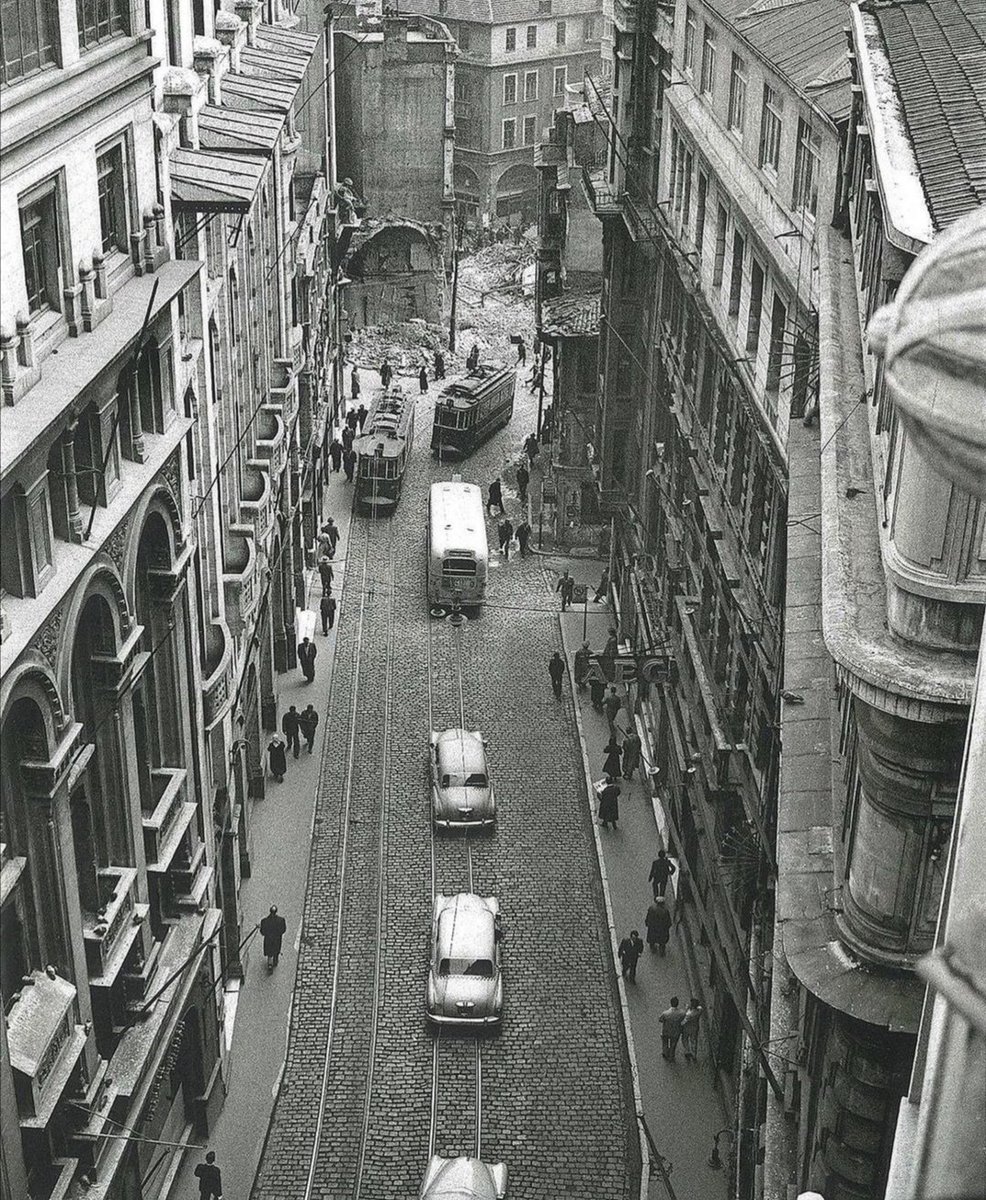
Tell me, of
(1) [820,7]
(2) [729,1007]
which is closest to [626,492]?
(1) [820,7]

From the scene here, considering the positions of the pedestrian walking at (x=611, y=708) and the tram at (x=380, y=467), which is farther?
the tram at (x=380, y=467)

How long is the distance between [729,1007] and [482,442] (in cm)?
4466

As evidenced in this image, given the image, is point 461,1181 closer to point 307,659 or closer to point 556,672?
point 556,672

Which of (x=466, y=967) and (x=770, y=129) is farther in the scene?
(x=466, y=967)

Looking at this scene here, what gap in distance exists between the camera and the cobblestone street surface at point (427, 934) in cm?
3028

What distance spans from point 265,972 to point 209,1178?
320 inches

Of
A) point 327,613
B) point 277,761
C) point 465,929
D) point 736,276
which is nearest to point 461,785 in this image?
point 277,761

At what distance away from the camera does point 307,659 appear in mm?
49750

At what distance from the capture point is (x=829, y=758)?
2452 centimetres

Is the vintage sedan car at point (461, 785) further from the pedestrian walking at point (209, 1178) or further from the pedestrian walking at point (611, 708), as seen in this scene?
the pedestrian walking at point (209, 1178)

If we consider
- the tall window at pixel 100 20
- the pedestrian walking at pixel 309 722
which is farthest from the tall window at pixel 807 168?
Result: the pedestrian walking at pixel 309 722

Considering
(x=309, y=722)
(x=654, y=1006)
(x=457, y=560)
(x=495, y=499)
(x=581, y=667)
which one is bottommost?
(x=495, y=499)

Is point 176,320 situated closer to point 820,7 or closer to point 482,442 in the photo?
point 820,7

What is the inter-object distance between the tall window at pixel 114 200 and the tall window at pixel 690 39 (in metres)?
24.1
